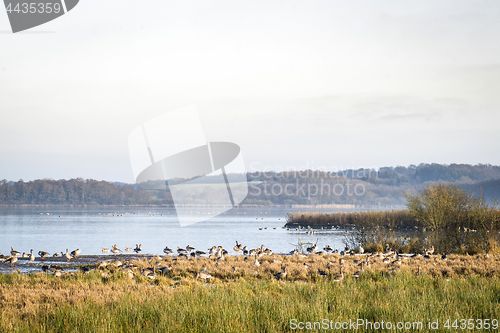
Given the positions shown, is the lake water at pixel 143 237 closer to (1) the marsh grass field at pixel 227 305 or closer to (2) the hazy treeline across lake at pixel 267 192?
(1) the marsh grass field at pixel 227 305

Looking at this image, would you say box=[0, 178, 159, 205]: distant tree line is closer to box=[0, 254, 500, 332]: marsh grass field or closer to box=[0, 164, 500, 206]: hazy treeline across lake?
box=[0, 164, 500, 206]: hazy treeline across lake

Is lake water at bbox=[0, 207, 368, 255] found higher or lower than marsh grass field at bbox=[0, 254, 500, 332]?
lower

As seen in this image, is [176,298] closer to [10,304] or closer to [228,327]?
[228,327]

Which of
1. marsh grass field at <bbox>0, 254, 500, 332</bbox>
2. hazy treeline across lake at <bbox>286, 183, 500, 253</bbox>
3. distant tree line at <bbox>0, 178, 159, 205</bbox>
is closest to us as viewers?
marsh grass field at <bbox>0, 254, 500, 332</bbox>

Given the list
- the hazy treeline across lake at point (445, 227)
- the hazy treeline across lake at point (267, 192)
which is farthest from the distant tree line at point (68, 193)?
the hazy treeline across lake at point (445, 227)

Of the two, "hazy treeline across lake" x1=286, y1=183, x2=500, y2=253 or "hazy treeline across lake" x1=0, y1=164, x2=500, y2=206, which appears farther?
"hazy treeline across lake" x1=0, y1=164, x2=500, y2=206

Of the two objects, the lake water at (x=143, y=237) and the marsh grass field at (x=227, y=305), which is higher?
the marsh grass field at (x=227, y=305)

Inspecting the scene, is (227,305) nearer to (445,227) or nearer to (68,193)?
(445,227)

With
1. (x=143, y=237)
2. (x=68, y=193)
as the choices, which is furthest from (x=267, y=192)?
(x=143, y=237)

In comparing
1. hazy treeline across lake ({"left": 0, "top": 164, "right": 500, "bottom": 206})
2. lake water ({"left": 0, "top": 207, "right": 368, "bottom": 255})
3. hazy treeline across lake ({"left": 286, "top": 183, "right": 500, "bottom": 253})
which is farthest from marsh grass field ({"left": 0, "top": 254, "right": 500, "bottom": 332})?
hazy treeline across lake ({"left": 0, "top": 164, "right": 500, "bottom": 206})

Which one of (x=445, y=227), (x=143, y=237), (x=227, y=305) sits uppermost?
(x=227, y=305)

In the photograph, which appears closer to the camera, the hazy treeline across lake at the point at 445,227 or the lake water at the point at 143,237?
the hazy treeline across lake at the point at 445,227

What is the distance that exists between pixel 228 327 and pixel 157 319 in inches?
56.0

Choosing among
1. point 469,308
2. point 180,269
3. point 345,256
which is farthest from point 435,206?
point 469,308
